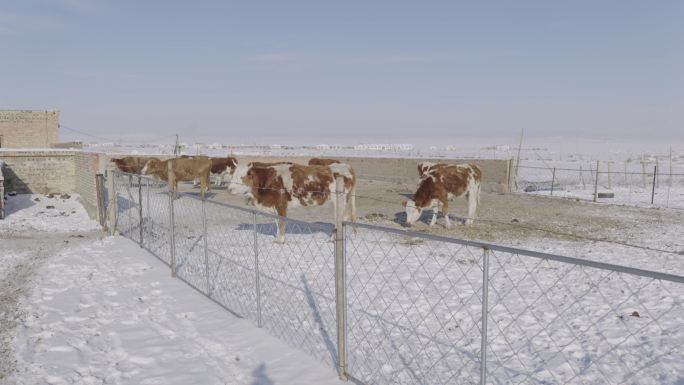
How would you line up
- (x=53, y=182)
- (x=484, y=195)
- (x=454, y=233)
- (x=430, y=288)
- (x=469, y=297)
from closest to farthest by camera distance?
(x=469, y=297)
(x=430, y=288)
(x=454, y=233)
(x=53, y=182)
(x=484, y=195)

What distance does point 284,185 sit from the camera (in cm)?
1170

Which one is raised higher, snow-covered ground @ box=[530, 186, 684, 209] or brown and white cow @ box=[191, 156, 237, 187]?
brown and white cow @ box=[191, 156, 237, 187]

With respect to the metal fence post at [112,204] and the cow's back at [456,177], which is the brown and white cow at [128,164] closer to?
the metal fence post at [112,204]

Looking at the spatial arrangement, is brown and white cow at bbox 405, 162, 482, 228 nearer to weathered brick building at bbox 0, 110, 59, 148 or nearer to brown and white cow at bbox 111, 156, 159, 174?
brown and white cow at bbox 111, 156, 159, 174

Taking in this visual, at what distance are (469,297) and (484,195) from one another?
16.2m

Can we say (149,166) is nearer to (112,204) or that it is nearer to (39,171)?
(39,171)

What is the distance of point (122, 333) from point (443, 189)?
31.5ft

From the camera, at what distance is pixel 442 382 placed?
4574 millimetres

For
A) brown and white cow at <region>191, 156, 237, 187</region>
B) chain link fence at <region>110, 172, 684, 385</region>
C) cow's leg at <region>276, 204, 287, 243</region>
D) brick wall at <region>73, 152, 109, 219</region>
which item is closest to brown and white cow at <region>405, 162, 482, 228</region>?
cow's leg at <region>276, 204, 287, 243</region>

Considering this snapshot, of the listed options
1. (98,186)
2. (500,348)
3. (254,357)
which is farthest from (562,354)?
(98,186)

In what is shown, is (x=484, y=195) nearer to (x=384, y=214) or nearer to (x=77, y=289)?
(x=384, y=214)

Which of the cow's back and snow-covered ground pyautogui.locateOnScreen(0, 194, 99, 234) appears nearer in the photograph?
snow-covered ground pyautogui.locateOnScreen(0, 194, 99, 234)

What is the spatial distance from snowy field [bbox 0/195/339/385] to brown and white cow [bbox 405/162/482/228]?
22.7ft

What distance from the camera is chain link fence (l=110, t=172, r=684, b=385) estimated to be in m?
4.54
